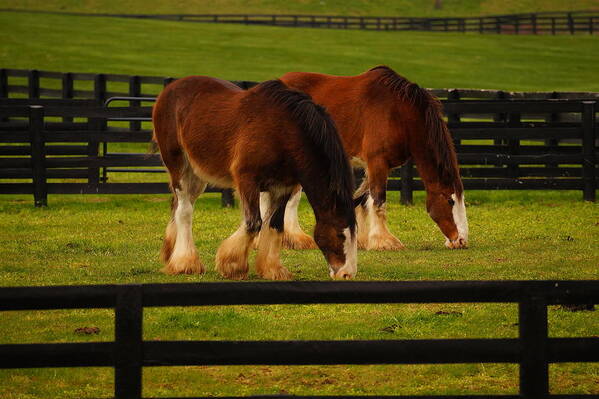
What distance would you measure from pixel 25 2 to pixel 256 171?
7360cm

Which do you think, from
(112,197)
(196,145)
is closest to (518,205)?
(112,197)

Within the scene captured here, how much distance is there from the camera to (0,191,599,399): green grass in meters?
6.60

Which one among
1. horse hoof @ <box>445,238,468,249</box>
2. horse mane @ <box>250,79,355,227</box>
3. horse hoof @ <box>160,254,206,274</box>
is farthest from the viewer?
horse hoof @ <box>445,238,468,249</box>

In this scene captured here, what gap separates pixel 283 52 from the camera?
162 feet

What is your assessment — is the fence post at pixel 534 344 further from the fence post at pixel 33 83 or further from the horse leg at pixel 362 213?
the fence post at pixel 33 83

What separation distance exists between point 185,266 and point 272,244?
37.6 inches

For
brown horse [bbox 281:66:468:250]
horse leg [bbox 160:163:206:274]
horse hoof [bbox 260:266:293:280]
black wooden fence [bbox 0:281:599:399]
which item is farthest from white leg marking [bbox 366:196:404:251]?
black wooden fence [bbox 0:281:599:399]

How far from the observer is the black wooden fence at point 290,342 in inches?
193

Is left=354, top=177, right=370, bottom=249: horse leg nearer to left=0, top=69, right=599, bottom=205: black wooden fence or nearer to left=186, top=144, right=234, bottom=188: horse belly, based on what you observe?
left=186, top=144, right=234, bottom=188: horse belly

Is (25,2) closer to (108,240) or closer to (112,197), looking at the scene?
(112,197)

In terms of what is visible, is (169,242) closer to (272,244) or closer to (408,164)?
(272,244)

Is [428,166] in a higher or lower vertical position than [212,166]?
lower

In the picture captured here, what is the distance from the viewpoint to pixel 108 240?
12508 mm

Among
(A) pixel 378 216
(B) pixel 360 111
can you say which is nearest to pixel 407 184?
(B) pixel 360 111
